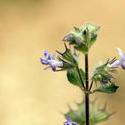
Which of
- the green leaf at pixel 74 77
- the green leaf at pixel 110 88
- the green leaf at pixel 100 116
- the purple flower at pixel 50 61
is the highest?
the purple flower at pixel 50 61

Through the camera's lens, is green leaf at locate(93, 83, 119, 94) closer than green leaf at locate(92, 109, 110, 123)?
Yes

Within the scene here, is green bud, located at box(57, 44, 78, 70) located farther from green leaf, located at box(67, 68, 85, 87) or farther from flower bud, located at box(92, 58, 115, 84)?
flower bud, located at box(92, 58, 115, 84)

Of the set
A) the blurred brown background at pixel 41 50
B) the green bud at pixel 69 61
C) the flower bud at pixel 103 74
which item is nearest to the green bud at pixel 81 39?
the green bud at pixel 69 61

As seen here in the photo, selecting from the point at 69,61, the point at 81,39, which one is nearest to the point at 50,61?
the point at 69,61

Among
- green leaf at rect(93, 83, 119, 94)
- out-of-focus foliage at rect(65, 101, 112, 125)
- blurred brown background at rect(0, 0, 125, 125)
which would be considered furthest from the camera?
blurred brown background at rect(0, 0, 125, 125)

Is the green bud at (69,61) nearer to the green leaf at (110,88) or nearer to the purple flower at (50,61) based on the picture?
the purple flower at (50,61)

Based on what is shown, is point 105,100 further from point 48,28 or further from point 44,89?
point 48,28

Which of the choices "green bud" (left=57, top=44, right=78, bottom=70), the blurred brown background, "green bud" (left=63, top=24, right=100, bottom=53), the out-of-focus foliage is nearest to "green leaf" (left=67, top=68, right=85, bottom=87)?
"green bud" (left=57, top=44, right=78, bottom=70)

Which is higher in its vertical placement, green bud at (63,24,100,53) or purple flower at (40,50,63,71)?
green bud at (63,24,100,53)

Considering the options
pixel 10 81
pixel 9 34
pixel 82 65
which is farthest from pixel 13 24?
pixel 82 65
